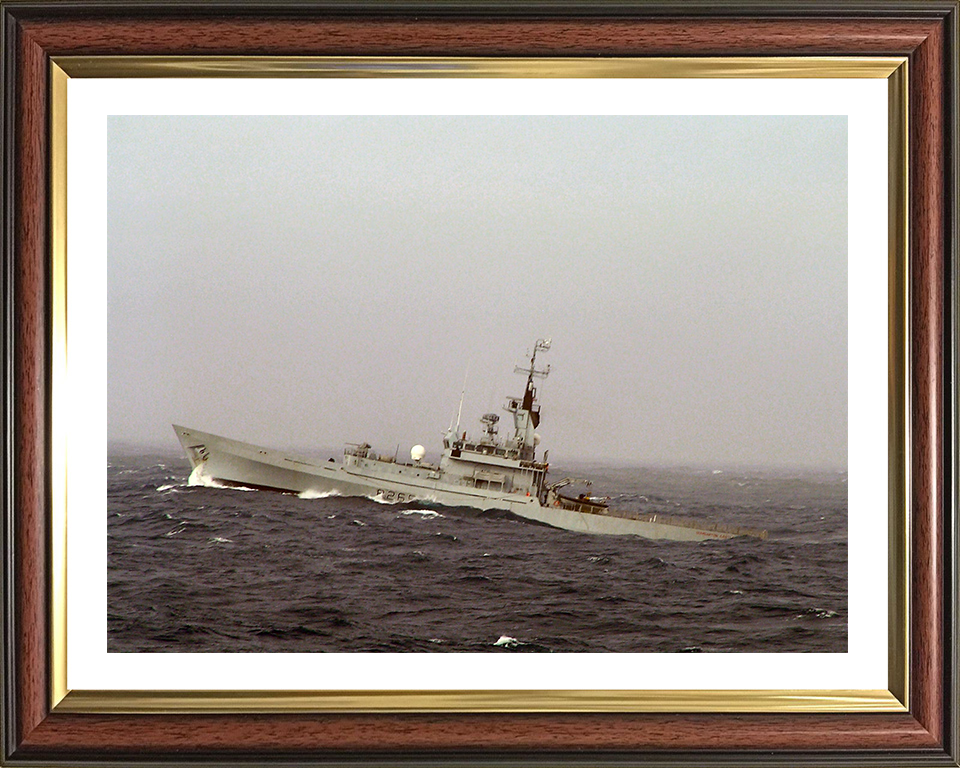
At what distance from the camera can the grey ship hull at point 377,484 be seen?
1.26m

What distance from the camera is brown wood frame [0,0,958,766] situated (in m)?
1.25

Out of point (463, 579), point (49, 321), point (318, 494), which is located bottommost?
point (463, 579)

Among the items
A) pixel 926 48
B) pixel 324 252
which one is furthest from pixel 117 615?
pixel 926 48

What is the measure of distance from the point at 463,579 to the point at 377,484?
0.17 m

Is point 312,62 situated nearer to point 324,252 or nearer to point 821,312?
point 324,252

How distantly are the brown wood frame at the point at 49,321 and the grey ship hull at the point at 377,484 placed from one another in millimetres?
217

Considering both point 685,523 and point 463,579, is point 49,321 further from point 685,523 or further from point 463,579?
point 685,523

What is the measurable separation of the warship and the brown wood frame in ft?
0.77

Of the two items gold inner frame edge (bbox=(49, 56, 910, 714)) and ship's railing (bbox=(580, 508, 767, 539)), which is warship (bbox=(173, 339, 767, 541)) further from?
gold inner frame edge (bbox=(49, 56, 910, 714))

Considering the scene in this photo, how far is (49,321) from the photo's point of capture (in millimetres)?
1260

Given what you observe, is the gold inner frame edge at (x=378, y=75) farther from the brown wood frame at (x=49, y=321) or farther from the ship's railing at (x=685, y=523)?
the ship's railing at (x=685, y=523)

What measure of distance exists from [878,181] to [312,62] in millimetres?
762

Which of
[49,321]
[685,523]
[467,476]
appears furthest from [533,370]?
[49,321]

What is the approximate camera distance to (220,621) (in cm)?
129
